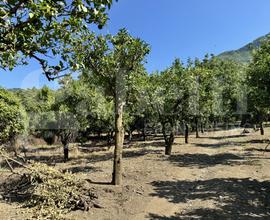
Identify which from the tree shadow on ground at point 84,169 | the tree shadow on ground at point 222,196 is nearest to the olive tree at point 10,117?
the tree shadow on ground at point 84,169

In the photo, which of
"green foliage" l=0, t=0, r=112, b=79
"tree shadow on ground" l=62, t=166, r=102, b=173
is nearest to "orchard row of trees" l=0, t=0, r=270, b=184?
"green foliage" l=0, t=0, r=112, b=79

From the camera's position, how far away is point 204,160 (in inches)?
992

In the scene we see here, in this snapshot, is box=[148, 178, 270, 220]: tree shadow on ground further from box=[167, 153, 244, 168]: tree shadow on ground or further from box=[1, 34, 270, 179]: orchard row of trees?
box=[167, 153, 244, 168]: tree shadow on ground

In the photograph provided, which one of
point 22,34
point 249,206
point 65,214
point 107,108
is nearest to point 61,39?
point 22,34

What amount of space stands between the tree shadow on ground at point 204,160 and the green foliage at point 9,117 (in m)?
12.5

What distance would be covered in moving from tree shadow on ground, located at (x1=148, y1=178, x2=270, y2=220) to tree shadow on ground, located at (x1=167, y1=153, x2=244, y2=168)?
5060 millimetres

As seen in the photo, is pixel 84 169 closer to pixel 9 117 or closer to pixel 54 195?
pixel 9 117

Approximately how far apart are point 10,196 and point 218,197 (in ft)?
30.8

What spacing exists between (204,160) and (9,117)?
15.5 metres

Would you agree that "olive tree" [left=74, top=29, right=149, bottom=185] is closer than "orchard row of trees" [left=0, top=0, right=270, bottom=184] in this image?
No

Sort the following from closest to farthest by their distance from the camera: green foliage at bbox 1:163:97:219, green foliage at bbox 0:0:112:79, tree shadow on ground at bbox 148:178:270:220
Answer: green foliage at bbox 0:0:112:79, green foliage at bbox 1:163:97:219, tree shadow on ground at bbox 148:178:270:220

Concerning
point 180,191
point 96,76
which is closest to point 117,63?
point 96,76

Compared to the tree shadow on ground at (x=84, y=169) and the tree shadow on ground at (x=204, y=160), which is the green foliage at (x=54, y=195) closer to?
the tree shadow on ground at (x=84, y=169)

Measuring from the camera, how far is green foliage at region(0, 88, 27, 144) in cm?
2478
